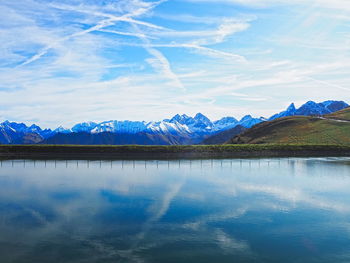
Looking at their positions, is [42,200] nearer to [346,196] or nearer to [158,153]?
[346,196]

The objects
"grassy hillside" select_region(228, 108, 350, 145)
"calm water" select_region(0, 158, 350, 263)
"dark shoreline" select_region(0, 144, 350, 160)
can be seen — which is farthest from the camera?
"grassy hillside" select_region(228, 108, 350, 145)

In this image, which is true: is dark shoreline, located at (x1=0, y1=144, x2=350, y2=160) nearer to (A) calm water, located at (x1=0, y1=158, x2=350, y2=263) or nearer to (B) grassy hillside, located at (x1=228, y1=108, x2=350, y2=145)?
(B) grassy hillside, located at (x1=228, y1=108, x2=350, y2=145)

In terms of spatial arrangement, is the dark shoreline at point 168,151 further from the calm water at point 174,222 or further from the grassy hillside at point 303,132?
the calm water at point 174,222

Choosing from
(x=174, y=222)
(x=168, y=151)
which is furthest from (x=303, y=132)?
(x=174, y=222)

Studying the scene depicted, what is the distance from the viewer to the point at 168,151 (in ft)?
410

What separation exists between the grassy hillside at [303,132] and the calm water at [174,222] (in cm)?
10904

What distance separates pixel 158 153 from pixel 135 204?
290ft

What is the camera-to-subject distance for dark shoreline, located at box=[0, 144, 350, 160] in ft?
402

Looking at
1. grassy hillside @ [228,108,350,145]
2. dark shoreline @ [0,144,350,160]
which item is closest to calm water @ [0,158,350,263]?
dark shoreline @ [0,144,350,160]

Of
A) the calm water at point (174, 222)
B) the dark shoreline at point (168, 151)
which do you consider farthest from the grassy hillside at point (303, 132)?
the calm water at point (174, 222)

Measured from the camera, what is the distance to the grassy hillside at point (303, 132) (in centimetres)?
15250

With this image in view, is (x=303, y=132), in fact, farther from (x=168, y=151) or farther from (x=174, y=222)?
(x=174, y=222)

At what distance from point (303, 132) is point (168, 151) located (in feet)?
265

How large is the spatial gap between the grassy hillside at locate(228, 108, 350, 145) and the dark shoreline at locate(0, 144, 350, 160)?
65.4 ft
